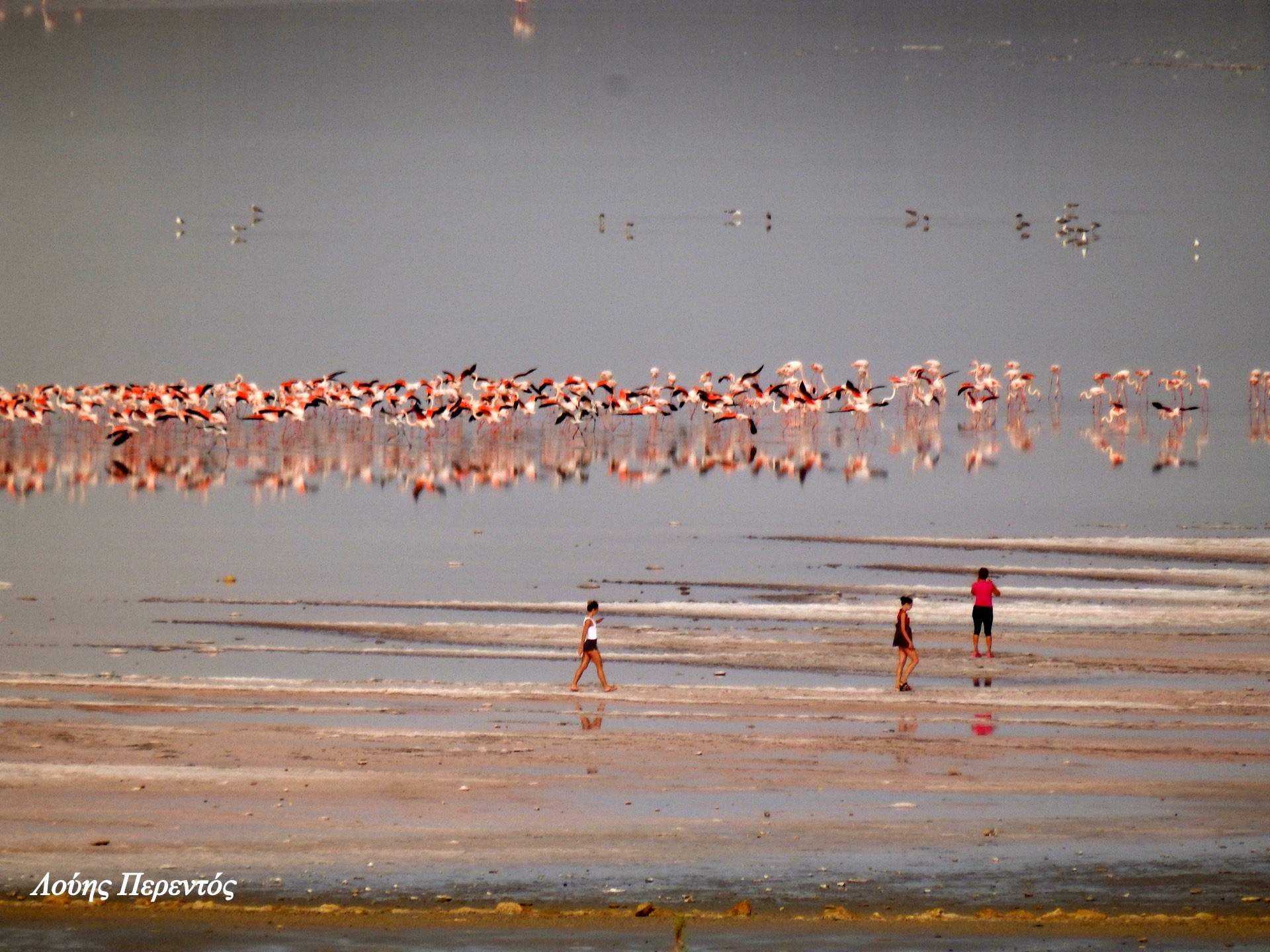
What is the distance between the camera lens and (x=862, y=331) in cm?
8738

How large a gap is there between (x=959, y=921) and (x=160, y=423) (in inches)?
1729

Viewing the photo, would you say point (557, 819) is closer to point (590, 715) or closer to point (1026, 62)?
point (590, 715)

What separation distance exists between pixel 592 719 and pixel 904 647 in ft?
9.69

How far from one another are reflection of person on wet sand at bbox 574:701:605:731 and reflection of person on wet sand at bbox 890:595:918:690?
2.67 meters

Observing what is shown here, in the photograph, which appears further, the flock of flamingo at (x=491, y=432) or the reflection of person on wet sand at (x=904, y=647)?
the flock of flamingo at (x=491, y=432)

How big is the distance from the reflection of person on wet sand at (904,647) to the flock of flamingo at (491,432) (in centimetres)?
2159

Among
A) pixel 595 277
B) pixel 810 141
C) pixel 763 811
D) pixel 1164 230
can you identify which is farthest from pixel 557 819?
pixel 810 141

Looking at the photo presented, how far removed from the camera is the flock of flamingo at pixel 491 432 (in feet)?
139

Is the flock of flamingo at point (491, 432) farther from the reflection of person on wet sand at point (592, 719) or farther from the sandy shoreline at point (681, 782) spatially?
the reflection of person on wet sand at point (592, 719)

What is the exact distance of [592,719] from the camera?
16312 millimetres

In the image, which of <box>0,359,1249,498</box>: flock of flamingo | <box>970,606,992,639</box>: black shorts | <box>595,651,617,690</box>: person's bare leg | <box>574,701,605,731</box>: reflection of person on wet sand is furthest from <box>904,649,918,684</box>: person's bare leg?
<box>0,359,1249,498</box>: flock of flamingo

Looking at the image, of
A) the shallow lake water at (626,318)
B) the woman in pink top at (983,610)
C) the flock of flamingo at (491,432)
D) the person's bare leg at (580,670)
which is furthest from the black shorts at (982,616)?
the flock of flamingo at (491,432)

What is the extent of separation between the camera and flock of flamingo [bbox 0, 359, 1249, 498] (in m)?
42.5

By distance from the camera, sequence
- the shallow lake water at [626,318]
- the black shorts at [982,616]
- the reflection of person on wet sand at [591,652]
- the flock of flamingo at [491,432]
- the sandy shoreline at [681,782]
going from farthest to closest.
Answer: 1. the flock of flamingo at [491,432]
2. the shallow lake water at [626,318]
3. the black shorts at [982,616]
4. the reflection of person on wet sand at [591,652]
5. the sandy shoreline at [681,782]
